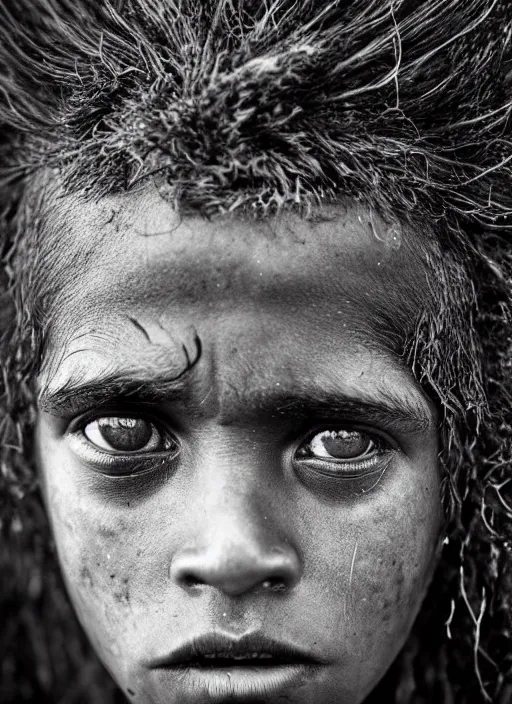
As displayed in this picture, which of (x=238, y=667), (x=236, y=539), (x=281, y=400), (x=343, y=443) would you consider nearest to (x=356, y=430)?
(x=343, y=443)

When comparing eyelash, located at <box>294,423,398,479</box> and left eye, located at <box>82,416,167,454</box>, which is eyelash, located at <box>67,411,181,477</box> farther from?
eyelash, located at <box>294,423,398,479</box>

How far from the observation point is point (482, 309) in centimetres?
129

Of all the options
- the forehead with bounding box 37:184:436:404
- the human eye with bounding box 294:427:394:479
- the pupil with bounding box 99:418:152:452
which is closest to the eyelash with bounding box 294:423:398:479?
the human eye with bounding box 294:427:394:479

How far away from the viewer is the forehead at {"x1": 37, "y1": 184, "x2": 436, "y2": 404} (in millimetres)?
1131

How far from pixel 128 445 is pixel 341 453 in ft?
0.95

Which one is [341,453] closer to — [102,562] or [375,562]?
[375,562]

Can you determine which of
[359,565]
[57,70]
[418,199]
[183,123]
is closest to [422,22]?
[418,199]

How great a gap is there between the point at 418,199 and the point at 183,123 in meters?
0.34

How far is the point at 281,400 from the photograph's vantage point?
3.72ft

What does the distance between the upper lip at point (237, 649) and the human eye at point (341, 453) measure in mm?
230

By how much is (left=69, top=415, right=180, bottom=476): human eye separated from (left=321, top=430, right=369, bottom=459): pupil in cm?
20

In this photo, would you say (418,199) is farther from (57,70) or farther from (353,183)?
(57,70)

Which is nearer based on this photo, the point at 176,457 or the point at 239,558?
the point at 239,558

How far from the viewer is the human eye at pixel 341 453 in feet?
3.88
